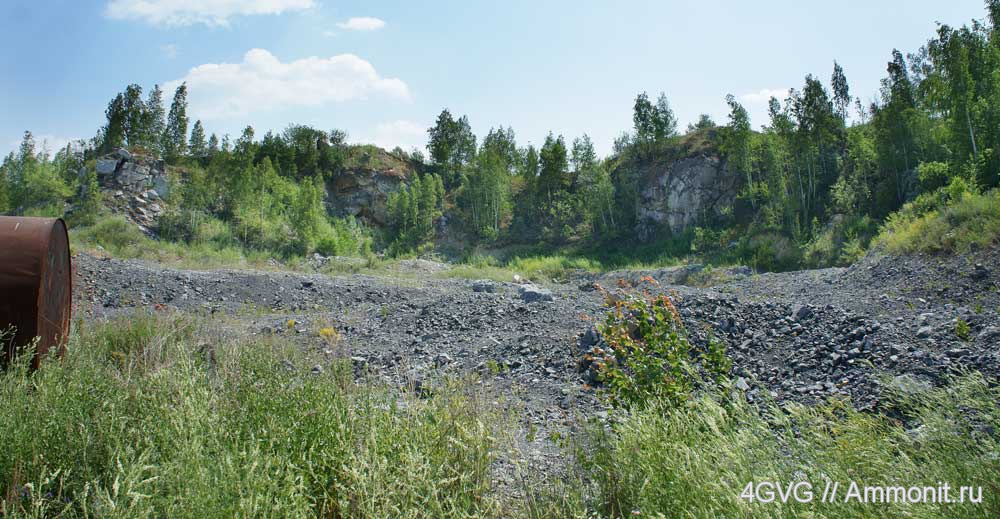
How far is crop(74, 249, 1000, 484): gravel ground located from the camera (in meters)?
6.12

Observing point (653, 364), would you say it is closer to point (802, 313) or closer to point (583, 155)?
point (802, 313)

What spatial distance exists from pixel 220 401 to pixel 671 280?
885 inches

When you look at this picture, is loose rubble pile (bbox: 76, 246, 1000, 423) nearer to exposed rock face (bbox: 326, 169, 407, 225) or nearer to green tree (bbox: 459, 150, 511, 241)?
green tree (bbox: 459, 150, 511, 241)

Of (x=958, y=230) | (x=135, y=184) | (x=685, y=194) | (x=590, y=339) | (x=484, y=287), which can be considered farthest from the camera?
(x=685, y=194)

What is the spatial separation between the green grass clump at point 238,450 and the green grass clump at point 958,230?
14.0 metres

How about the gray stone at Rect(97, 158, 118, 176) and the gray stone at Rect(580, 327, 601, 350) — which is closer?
the gray stone at Rect(580, 327, 601, 350)

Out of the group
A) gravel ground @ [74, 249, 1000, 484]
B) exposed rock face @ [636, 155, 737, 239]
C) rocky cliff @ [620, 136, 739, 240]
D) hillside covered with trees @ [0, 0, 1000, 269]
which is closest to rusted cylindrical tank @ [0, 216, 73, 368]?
gravel ground @ [74, 249, 1000, 484]

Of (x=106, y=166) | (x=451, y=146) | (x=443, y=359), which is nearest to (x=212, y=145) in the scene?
(x=106, y=166)

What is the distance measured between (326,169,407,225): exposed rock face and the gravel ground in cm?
2480

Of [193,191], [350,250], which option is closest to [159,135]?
[193,191]

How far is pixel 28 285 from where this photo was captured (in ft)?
17.4

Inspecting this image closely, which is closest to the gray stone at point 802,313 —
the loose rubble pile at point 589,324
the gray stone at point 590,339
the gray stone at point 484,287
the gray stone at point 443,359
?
the loose rubble pile at point 589,324

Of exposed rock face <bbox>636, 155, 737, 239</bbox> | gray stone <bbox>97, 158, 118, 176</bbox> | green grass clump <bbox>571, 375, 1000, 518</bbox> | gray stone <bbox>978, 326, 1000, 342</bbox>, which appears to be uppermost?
gray stone <bbox>97, 158, 118, 176</bbox>

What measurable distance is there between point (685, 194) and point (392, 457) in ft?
118
